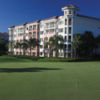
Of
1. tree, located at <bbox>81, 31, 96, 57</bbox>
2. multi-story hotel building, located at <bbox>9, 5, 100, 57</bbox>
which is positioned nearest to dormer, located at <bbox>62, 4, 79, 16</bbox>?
multi-story hotel building, located at <bbox>9, 5, 100, 57</bbox>

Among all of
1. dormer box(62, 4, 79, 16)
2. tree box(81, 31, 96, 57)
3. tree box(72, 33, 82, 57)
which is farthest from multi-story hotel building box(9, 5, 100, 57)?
tree box(72, 33, 82, 57)

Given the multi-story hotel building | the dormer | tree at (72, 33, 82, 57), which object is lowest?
tree at (72, 33, 82, 57)

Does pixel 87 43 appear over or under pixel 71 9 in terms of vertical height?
under

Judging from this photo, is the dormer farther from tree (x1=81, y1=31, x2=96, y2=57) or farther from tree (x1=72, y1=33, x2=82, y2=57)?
tree (x1=72, y1=33, x2=82, y2=57)

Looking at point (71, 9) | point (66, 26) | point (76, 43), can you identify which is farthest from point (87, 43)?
point (71, 9)

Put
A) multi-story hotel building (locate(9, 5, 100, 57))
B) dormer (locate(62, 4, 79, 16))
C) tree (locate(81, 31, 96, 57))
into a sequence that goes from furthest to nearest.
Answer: multi-story hotel building (locate(9, 5, 100, 57)), dormer (locate(62, 4, 79, 16)), tree (locate(81, 31, 96, 57))

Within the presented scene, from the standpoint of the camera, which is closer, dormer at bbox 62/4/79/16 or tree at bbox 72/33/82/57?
tree at bbox 72/33/82/57

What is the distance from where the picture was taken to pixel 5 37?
103 metres

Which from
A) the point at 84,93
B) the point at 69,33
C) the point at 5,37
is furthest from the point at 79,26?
the point at 5,37

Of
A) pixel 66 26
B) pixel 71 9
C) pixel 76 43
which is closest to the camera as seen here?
pixel 76 43

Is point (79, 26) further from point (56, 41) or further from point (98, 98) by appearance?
point (98, 98)

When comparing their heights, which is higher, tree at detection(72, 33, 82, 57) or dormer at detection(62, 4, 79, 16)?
dormer at detection(62, 4, 79, 16)

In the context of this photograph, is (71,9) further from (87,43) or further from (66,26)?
(87,43)

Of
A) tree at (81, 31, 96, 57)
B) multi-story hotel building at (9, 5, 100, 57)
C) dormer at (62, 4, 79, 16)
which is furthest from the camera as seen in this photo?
multi-story hotel building at (9, 5, 100, 57)
